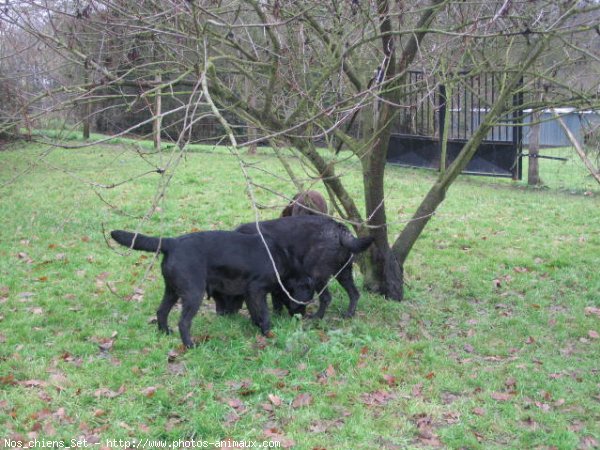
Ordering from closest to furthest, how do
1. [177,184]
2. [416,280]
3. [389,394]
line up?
[389,394], [416,280], [177,184]

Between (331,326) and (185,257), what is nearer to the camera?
(185,257)

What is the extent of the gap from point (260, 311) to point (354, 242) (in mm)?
1348

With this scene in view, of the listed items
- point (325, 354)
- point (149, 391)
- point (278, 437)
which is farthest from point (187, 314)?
point (278, 437)

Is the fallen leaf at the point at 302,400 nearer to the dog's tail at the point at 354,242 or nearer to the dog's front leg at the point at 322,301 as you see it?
the dog's front leg at the point at 322,301

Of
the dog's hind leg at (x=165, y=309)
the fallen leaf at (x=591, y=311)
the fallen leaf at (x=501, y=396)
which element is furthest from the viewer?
the fallen leaf at (x=591, y=311)

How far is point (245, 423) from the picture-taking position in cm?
520

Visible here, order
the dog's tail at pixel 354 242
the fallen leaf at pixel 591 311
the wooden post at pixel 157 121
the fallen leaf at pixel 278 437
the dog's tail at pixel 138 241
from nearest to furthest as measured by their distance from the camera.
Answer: the wooden post at pixel 157 121, the fallen leaf at pixel 278 437, the dog's tail at pixel 138 241, the dog's tail at pixel 354 242, the fallen leaf at pixel 591 311

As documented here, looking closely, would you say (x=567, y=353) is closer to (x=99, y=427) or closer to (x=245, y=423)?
(x=245, y=423)

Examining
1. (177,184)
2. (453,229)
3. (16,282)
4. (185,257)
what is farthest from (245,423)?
(177,184)

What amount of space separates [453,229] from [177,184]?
250 inches

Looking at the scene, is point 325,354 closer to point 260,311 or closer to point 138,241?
point 260,311

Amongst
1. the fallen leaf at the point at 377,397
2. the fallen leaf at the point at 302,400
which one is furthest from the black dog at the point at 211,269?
the fallen leaf at the point at 377,397

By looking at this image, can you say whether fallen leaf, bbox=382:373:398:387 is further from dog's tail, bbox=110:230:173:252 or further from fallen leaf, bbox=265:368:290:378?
dog's tail, bbox=110:230:173:252

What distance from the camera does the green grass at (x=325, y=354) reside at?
5.18 metres
